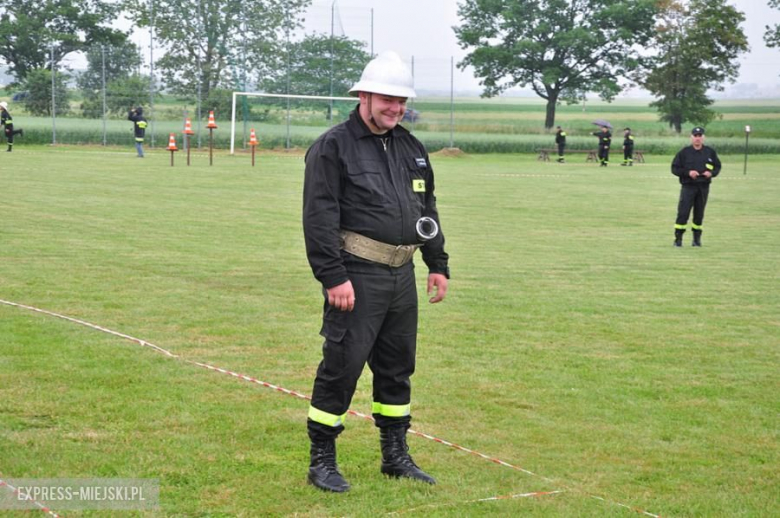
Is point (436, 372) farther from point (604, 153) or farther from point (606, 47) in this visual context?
point (606, 47)

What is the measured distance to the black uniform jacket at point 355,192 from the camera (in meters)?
5.23

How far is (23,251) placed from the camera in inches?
551

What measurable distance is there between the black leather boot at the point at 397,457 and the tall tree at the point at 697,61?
243 ft

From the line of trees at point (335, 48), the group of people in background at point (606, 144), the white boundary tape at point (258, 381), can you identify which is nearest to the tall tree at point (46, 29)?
the line of trees at point (335, 48)

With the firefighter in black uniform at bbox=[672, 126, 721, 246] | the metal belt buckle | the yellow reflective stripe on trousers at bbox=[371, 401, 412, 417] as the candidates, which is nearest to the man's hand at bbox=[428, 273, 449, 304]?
the metal belt buckle

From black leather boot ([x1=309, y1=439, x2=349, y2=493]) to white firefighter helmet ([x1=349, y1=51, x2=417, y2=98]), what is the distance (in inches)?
67.8

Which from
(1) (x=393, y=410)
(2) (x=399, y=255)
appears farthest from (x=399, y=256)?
(1) (x=393, y=410)

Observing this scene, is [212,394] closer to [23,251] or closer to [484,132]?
[23,251]

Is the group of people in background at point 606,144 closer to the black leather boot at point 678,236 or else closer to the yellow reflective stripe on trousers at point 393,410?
the black leather boot at point 678,236

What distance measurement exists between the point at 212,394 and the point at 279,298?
4.15 meters

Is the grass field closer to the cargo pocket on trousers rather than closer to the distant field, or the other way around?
the cargo pocket on trousers

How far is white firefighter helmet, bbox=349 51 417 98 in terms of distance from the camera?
5223 mm

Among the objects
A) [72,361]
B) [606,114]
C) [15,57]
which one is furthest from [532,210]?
[606,114]

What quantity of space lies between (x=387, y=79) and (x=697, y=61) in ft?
249
